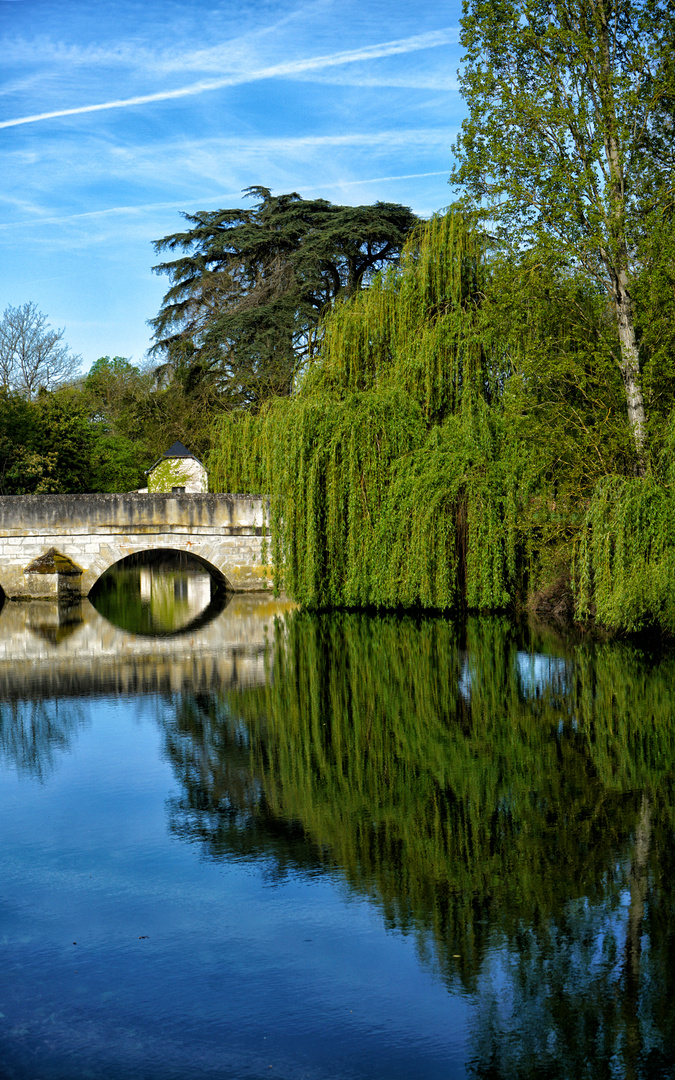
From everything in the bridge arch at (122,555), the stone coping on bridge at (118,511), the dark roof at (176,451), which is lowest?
the bridge arch at (122,555)

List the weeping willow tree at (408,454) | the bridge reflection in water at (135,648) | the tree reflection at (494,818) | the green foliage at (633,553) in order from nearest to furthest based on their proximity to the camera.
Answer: the tree reflection at (494,818) → the bridge reflection in water at (135,648) → the green foliage at (633,553) → the weeping willow tree at (408,454)

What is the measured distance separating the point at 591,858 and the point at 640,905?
0.69 metres

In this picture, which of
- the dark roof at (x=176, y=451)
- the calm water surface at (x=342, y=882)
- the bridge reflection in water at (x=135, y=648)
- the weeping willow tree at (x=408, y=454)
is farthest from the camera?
the dark roof at (x=176, y=451)

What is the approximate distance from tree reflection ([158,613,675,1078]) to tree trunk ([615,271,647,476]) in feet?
10.9

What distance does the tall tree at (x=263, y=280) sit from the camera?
29.5 metres

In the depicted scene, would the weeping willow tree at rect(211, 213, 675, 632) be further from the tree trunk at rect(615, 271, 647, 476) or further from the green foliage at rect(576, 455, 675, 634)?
the tree trunk at rect(615, 271, 647, 476)

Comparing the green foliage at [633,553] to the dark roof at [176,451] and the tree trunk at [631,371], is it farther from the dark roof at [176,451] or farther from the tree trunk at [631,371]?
the dark roof at [176,451]

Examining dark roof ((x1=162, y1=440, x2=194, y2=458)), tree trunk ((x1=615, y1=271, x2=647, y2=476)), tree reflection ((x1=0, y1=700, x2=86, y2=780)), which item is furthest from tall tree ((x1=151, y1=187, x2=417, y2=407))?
tree reflection ((x1=0, y1=700, x2=86, y2=780))

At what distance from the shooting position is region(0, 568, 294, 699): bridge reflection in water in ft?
41.2

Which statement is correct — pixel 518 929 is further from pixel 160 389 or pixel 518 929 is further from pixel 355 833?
pixel 160 389

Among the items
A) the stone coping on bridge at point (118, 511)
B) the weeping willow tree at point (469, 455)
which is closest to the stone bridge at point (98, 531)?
the stone coping on bridge at point (118, 511)

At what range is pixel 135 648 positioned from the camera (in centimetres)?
1630

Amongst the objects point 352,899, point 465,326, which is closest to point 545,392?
point 465,326

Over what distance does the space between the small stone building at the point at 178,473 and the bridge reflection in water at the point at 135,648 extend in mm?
10467
